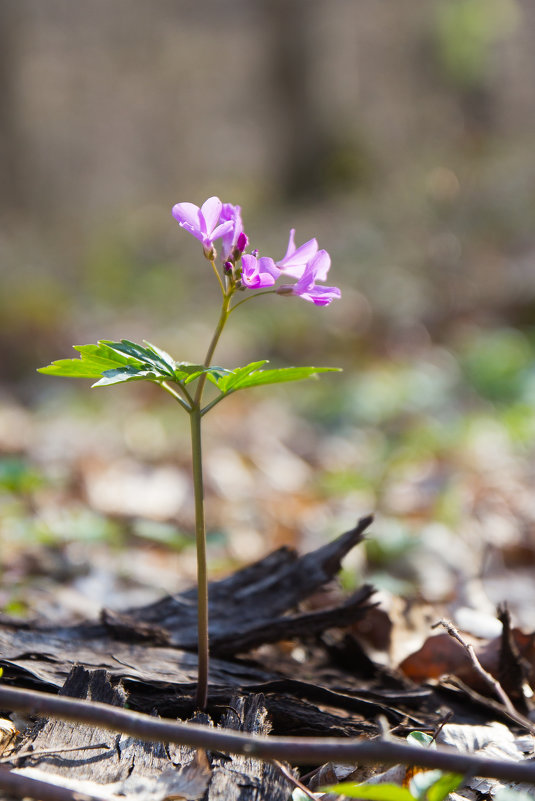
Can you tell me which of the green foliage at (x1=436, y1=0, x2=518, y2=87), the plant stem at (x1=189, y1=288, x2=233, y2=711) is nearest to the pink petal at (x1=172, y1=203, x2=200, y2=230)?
the plant stem at (x1=189, y1=288, x2=233, y2=711)

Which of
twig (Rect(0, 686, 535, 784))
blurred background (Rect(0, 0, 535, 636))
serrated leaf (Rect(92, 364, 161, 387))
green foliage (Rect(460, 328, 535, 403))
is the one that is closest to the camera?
twig (Rect(0, 686, 535, 784))

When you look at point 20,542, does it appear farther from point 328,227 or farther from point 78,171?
point 78,171

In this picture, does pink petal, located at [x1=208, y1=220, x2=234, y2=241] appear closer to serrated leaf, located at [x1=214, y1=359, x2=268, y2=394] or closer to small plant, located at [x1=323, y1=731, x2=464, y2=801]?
serrated leaf, located at [x1=214, y1=359, x2=268, y2=394]

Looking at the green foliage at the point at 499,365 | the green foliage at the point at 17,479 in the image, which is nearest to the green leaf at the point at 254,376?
the green foliage at the point at 17,479

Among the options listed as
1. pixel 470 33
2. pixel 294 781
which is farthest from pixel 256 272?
pixel 470 33

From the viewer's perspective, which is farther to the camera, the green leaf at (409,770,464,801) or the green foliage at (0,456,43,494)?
the green foliage at (0,456,43,494)

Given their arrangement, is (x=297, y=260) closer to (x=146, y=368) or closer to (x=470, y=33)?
(x=146, y=368)

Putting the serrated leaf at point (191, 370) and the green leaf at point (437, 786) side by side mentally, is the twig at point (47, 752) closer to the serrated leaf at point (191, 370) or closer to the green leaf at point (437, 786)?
the green leaf at point (437, 786)

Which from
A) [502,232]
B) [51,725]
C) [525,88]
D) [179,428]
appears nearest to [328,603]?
[51,725]
